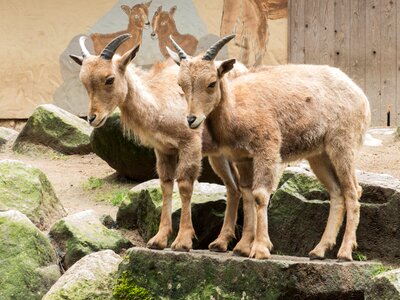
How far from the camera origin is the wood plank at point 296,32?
15789 millimetres

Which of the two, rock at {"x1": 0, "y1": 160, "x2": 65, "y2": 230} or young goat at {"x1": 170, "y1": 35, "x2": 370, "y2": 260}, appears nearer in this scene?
young goat at {"x1": 170, "y1": 35, "x2": 370, "y2": 260}

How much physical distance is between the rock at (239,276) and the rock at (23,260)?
146cm

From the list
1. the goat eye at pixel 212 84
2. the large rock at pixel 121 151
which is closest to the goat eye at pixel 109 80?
the goat eye at pixel 212 84

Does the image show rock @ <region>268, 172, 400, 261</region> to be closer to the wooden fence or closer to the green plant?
the green plant

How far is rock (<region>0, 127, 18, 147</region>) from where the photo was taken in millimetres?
15141

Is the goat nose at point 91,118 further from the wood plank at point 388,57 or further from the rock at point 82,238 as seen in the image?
the wood plank at point 388,57

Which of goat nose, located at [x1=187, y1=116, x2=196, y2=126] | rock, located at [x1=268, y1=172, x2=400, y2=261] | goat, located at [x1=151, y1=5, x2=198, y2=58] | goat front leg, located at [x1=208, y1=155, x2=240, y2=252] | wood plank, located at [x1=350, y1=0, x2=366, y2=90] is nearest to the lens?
goat nose, located at [x1=187, y1=116, x2=196, y2=126]

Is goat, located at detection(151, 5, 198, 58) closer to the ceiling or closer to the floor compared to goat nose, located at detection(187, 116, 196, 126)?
closer to the floor

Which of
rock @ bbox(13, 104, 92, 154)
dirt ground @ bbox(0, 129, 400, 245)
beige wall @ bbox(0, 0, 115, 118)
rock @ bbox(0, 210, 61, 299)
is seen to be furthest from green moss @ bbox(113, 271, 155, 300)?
beige wall @ bbox(0, 0, 115, 118)

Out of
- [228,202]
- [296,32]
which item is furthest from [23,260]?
[296,32]

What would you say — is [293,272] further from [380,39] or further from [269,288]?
[380,39]

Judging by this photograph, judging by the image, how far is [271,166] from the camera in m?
7.67

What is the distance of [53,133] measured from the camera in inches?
567

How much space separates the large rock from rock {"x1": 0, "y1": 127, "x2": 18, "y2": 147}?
3270 mm
